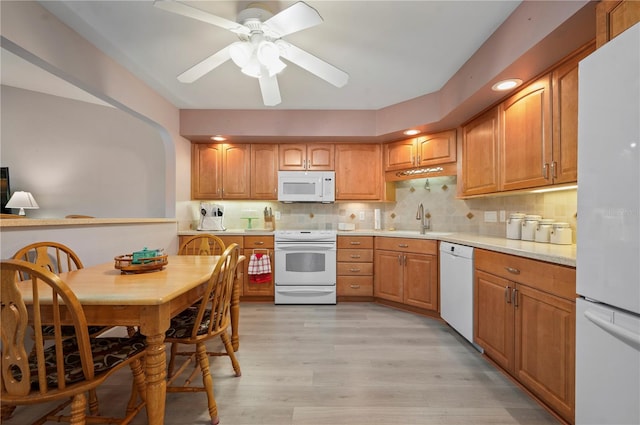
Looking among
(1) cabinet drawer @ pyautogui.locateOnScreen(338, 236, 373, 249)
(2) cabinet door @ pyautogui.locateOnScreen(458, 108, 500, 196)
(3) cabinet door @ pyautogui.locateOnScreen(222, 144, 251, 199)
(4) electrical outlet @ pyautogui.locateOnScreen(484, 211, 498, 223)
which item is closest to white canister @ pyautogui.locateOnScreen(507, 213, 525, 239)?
(2) cabinet door @ pyautogui.locateOnScreen(458, 108, 500, 196)

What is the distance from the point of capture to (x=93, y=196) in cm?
395

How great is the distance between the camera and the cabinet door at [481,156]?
8.21 feet

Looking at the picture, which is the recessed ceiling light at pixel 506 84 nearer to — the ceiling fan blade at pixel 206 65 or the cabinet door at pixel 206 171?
the ceiling fan blade at pixel 206 65

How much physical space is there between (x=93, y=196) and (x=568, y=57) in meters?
5.11

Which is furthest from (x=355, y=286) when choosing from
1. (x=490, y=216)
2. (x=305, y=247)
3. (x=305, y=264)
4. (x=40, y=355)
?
(x=40, y=355)

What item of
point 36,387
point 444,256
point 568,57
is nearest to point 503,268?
point 444,256

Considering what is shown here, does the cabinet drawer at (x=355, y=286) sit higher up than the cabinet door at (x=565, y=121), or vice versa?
the cabinet door at (x=565, y=121)

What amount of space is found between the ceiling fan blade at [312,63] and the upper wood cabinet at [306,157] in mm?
1779

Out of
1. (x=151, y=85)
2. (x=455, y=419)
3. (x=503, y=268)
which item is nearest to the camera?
(x=455, y=419)

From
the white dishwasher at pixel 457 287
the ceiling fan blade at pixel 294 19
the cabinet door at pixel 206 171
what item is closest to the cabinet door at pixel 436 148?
the white dishwasher at pixel 457 287

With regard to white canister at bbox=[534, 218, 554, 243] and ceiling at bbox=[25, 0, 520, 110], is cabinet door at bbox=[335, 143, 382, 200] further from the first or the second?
white canister at bbox=[534, 218, 554, 243]

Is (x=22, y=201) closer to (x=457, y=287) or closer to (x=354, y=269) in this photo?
(x=354, y=269)

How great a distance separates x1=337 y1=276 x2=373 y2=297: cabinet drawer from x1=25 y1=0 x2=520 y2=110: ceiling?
206 centimetres

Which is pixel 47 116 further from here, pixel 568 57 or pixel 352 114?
pixel 568 57
